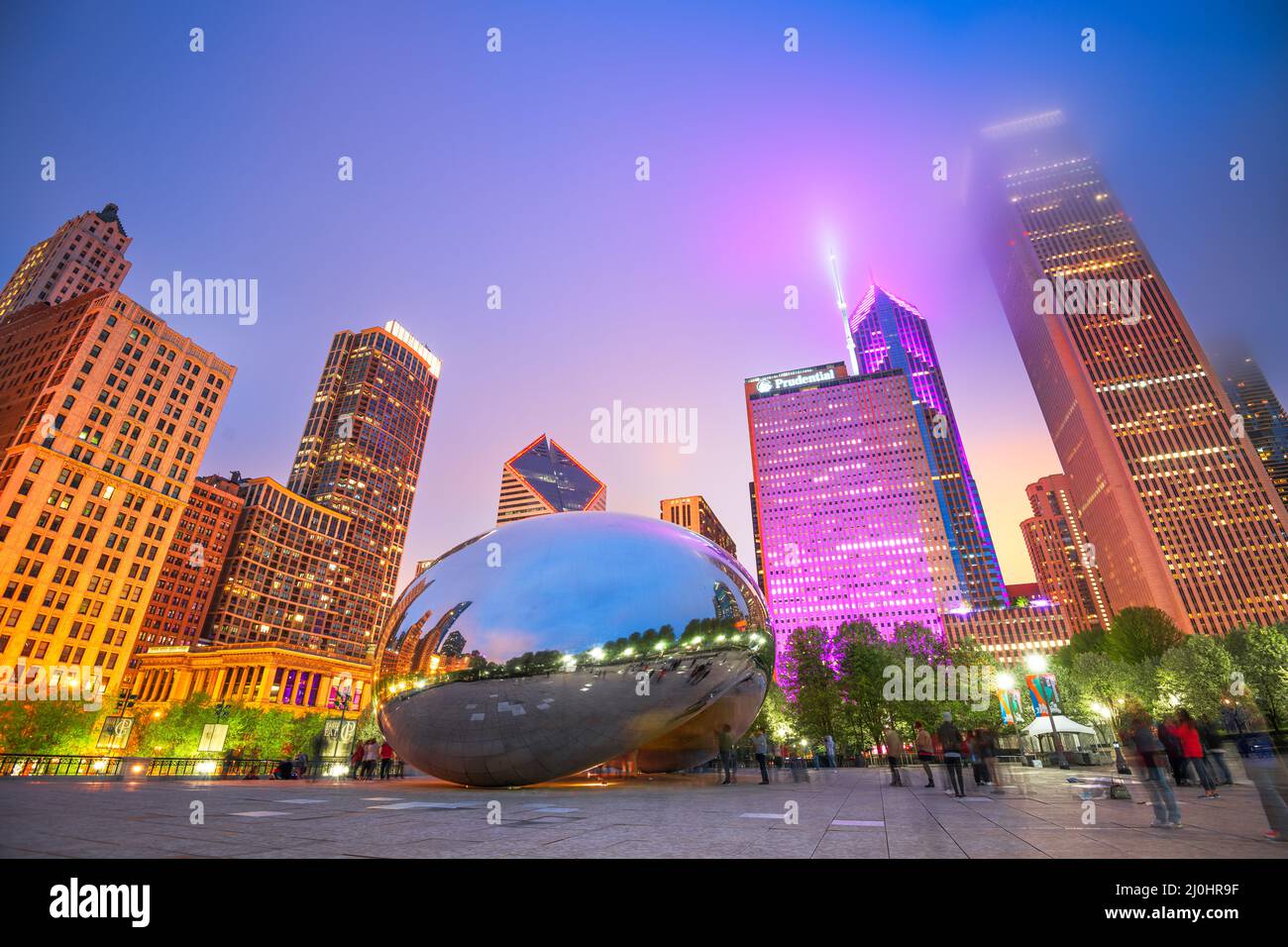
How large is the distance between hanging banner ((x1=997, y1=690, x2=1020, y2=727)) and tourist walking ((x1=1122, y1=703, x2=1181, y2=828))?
49.6 metres

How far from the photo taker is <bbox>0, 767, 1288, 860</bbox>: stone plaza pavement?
4641 mm

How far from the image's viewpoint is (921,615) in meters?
158

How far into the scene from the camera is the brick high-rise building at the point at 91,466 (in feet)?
251

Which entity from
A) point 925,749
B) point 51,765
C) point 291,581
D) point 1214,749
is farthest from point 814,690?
point 291,581

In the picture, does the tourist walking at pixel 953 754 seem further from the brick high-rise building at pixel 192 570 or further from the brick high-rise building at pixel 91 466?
the brick high-rise building at pixel 192 570

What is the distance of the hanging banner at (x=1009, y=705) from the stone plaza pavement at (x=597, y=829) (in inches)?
1935

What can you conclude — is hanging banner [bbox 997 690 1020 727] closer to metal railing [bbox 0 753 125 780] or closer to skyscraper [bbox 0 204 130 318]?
metal railing [bbox 0 753 125 780]

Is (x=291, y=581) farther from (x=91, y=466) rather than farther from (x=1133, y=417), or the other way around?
(x=1133, y=417)

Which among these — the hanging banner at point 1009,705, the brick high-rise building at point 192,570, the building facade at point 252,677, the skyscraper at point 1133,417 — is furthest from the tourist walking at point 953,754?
the brick high-rise building at point 192,570

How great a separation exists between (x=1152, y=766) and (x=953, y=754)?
625 cm

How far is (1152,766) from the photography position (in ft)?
27.5
